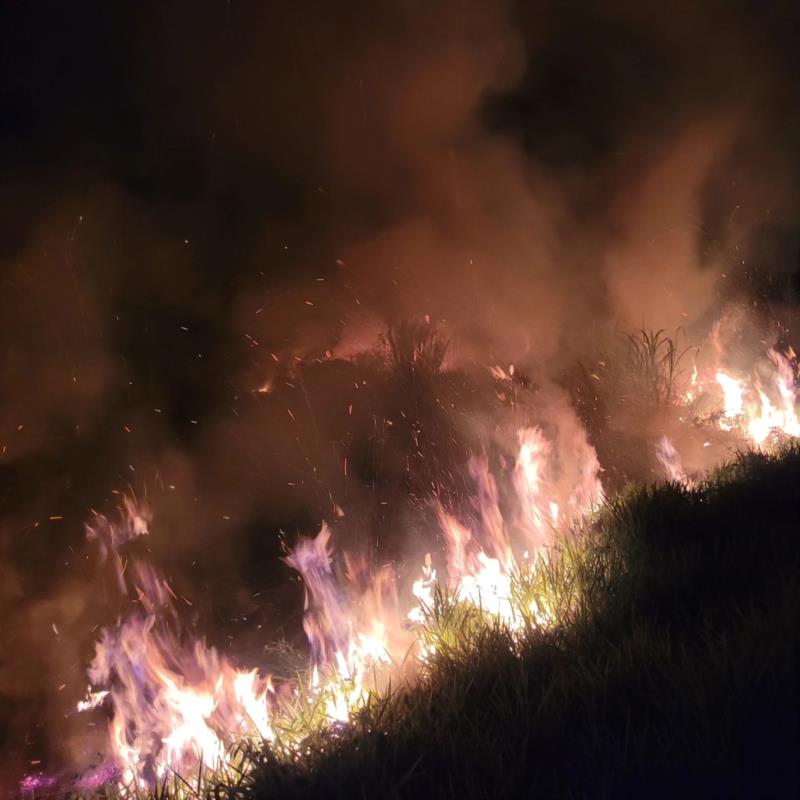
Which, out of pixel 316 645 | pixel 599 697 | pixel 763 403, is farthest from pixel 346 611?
pixel 763 403

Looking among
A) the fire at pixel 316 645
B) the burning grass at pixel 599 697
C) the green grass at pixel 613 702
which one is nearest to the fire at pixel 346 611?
the fire at pixel 316 645

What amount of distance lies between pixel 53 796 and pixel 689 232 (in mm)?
8934

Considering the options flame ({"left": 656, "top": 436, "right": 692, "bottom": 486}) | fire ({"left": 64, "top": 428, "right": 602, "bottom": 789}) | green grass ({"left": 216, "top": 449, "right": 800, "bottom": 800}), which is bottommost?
green grass ({"left": 216, "top": 449, "right": 800, "bottom": 800})

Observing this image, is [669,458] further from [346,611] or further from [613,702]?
[613,702]

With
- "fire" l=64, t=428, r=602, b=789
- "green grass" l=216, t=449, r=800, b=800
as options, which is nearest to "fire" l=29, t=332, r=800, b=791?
"fire" l=64, t=428, r=602, b=789

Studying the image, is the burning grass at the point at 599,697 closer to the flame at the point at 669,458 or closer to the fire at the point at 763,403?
the flame at the point at 669,458

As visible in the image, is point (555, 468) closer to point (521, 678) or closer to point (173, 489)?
point (173, 489)

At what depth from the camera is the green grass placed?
66.9 inches

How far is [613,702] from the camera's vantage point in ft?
6.68

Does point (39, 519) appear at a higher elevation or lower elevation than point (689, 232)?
lower

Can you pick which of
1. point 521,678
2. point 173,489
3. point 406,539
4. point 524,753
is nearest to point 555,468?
point 406,539

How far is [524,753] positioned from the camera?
184cm

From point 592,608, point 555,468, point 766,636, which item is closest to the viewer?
point 766,636

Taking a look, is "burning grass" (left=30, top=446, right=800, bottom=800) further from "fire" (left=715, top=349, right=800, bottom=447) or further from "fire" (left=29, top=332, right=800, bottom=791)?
"fire" (left=715, top=349, right=800, bottom=447)
